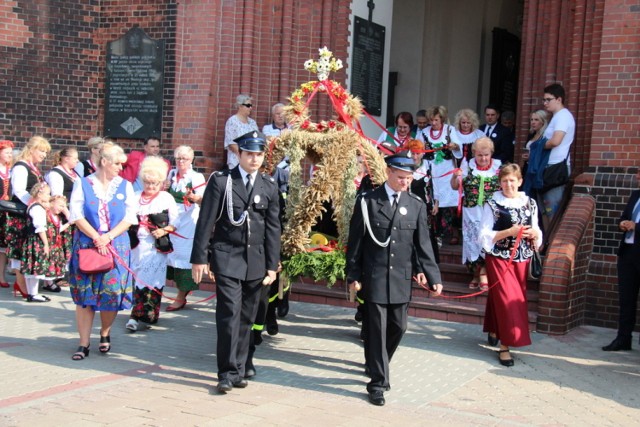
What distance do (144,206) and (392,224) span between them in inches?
127

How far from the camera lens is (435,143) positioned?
11.5 meters

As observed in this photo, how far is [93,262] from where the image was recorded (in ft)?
24.5

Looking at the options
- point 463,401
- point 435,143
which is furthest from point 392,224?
point 435,143

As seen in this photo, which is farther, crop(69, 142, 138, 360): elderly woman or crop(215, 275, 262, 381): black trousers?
crop(69, 142, 138, 360): elderly woman

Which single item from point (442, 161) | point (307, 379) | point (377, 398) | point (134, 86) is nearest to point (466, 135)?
point (442, 161)

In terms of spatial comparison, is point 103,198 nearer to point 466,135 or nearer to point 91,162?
point 91,162

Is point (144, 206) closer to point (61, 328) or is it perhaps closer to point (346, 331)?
point (61, 328)

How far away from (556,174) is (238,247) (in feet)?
15.7

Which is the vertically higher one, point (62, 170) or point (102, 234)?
point (62, 170)

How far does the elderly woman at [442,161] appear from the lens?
11258 mm

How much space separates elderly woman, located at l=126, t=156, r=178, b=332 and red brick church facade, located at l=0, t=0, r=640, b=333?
4.06 m

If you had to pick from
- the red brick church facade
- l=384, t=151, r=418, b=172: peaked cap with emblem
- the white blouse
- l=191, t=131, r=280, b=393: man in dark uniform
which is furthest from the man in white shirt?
Answer: the white blouse

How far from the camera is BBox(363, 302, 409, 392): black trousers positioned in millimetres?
6578

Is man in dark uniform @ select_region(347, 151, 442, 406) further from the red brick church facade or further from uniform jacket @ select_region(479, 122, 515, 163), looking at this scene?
uniform jacket @ select_region(479, 122, 515, 163)
